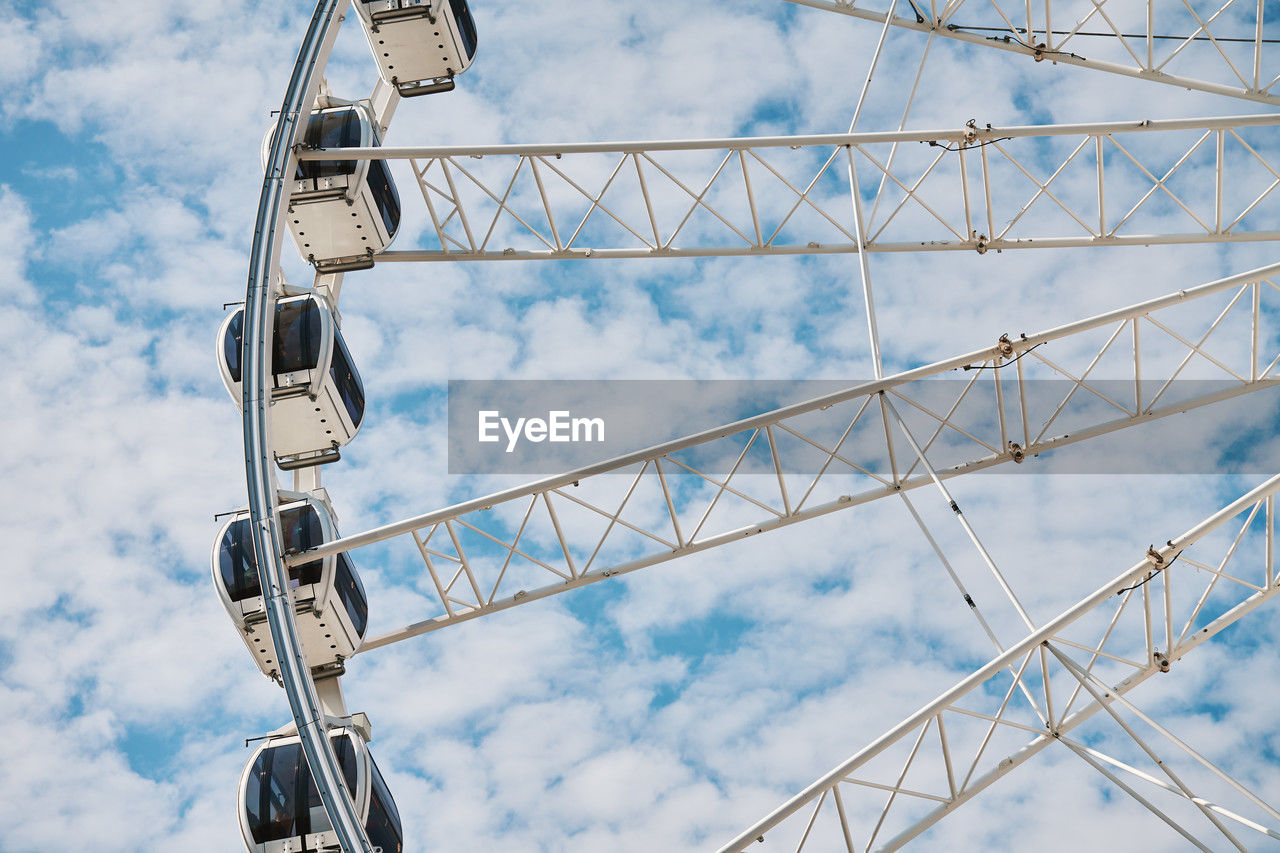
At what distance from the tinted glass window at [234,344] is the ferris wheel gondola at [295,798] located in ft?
16.7

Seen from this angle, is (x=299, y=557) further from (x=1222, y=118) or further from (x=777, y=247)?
(x=1222, y=118)

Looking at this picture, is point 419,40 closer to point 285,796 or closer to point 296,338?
point 296,338

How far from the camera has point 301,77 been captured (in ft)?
67.1

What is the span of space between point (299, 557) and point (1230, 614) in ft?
38.7

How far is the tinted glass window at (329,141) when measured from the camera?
2069 centimetres

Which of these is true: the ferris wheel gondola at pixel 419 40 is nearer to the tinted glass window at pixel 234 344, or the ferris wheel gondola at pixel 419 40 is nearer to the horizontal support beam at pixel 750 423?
the tinted glass window at pixel 234 344

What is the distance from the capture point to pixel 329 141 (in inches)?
817

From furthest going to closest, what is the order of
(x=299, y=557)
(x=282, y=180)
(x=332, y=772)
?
(x=282, y=180), (x=299, y=557), (x=332, y=772)

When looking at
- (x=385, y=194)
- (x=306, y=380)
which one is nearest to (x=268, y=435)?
(x=306, y=380)

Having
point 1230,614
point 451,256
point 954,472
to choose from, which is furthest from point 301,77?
point 1230,614

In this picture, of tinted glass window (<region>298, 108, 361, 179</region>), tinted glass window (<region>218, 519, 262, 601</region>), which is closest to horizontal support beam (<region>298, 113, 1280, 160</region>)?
tinted glass window (<region>298, 108, 361, 179</region>)

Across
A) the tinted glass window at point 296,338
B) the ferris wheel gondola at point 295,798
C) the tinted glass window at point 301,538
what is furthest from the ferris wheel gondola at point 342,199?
the ferris wheel gondola at point 295,798

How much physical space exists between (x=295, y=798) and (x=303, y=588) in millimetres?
2853

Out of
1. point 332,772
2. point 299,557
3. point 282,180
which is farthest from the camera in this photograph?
point 282,180
